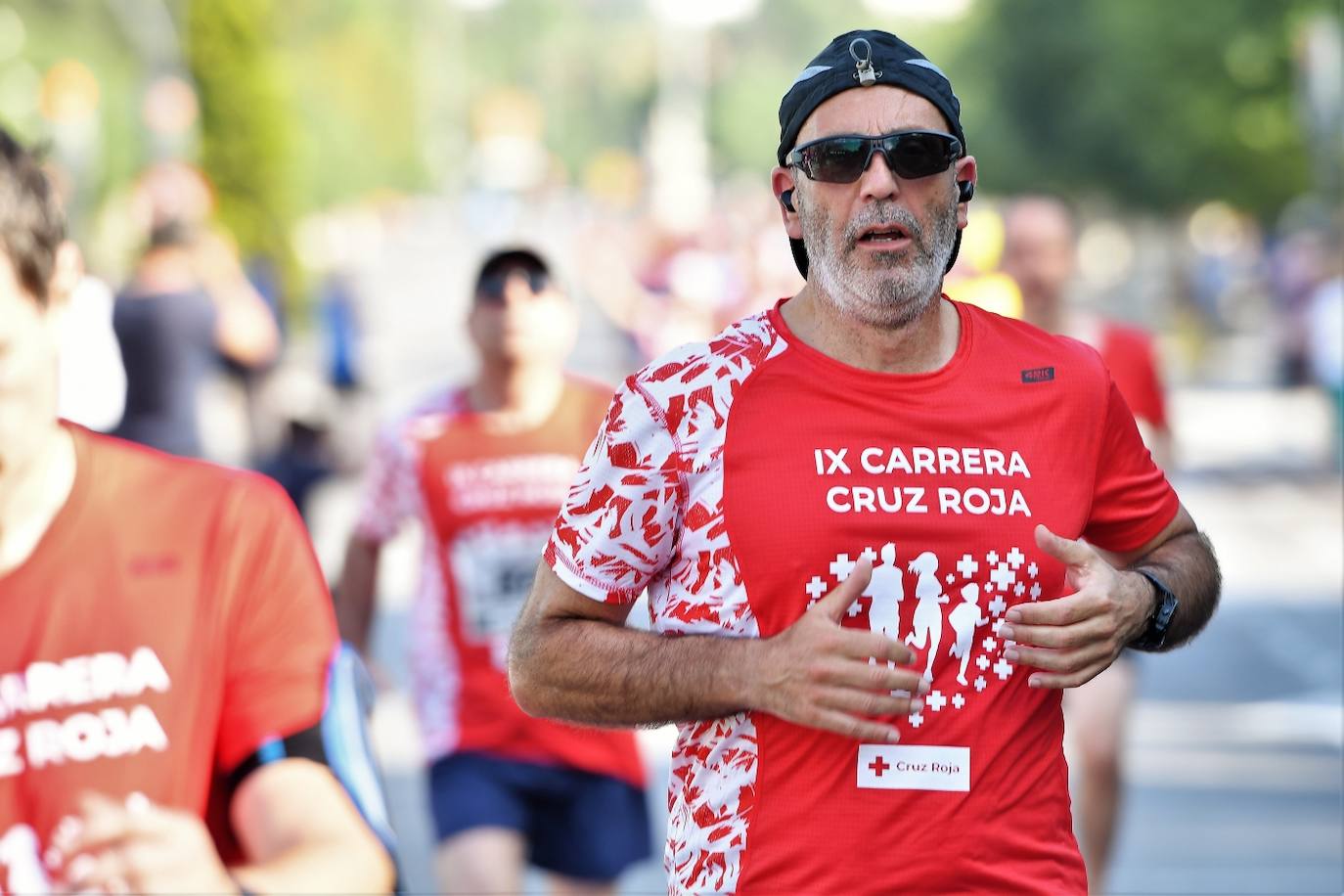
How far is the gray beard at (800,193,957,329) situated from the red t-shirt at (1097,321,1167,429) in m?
4.42

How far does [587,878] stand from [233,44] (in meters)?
37.8

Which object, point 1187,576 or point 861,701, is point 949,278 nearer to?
point 1187,576

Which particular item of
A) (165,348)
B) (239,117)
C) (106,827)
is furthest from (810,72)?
(239,117)

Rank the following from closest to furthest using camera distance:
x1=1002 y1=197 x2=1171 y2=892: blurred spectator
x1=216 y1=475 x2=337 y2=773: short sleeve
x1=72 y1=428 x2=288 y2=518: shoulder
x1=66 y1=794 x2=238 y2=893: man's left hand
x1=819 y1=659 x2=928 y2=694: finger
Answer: x1=66 y1=794 x2=238 y2=893: man's left hand < x1=216 y1=475 x2=337 y2=773: short sleeve < x1=72 y1=428 x2=288 y2=518: shoulder < x1=819 y1=659 x2=928 y2=694: finger < x1=1002 y1=197 x2=1171 y2=892: blurred spectator

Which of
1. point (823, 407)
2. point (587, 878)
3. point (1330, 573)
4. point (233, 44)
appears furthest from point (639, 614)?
point (233, 44)

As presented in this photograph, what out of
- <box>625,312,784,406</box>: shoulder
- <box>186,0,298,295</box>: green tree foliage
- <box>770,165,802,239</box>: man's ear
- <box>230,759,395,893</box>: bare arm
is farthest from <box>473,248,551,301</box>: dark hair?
<box>186,0,298,295</box>: green tree foliage

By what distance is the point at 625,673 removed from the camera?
135 inches

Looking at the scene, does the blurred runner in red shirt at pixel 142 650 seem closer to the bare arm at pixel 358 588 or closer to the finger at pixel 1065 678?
the finger at pixel 1065 678

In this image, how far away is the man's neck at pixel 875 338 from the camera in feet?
11.7

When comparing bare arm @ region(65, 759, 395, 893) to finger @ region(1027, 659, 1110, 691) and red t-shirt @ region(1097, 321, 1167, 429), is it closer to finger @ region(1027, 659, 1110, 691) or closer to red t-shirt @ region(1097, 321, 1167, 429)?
finger @ region(1027, 659, 1110, 691)

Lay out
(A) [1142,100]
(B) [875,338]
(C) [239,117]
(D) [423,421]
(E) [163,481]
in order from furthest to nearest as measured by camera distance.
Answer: (C) [239,117]
(A) [1142,100]
(D) [423,421]
(B) [875,338]
(E) [163,481]

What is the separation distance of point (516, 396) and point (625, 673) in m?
3.28

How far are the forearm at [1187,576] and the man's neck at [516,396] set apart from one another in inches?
118

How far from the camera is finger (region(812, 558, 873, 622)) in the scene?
→ 325 cm
